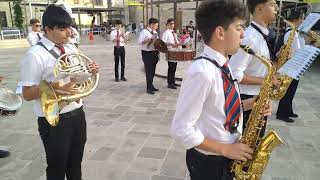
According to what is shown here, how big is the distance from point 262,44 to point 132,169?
6.92 feet

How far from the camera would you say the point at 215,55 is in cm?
168

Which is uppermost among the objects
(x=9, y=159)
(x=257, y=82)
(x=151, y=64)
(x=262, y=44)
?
(x=262, y=44)

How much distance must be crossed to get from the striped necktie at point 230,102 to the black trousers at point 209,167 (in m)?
0.20

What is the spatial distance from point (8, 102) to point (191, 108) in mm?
2928

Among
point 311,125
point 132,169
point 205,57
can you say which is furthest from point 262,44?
point 311,125

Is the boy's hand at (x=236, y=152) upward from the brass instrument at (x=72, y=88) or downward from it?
downward

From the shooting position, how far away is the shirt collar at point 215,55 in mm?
1676

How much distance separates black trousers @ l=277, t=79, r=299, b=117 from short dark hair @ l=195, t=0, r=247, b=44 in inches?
168

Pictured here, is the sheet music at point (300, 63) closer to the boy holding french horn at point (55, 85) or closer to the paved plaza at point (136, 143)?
the boy holding french horn at point (55, 85)

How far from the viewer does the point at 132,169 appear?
3.82m

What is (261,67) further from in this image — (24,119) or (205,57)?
(24,119)

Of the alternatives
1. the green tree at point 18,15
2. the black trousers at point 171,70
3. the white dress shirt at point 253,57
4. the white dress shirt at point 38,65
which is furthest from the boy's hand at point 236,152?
the green tree at point 18,15

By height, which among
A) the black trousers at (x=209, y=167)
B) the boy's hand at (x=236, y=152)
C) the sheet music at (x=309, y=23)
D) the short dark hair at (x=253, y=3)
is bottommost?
the black trousers at (x=209, y=167)

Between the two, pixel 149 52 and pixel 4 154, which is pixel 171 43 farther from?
pixel 4 154
